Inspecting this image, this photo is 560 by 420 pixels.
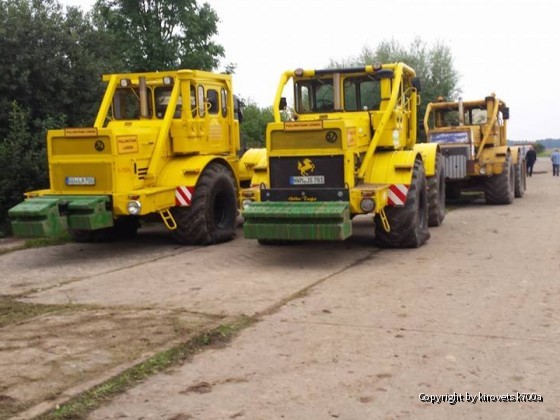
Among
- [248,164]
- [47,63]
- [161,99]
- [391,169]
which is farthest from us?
[47,63]

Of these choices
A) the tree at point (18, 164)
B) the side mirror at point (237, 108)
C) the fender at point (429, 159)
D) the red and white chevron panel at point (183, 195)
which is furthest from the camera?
the tree at point (18, 164)

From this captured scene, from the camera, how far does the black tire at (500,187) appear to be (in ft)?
55.3

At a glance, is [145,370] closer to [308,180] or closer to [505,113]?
[308,180]

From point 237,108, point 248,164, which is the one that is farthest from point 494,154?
point 237,108

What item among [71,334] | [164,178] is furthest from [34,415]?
[164,178]

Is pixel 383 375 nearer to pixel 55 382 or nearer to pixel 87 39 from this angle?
pixel 55 382

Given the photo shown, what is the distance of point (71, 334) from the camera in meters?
6.20

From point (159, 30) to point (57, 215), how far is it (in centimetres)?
1050

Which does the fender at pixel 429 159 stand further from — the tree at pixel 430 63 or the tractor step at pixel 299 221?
the tree at pixel 430 63

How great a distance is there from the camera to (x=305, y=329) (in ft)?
20.5

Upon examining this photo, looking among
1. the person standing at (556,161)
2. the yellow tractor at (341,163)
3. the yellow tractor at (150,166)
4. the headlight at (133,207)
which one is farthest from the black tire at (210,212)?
the person standing at (556,161)

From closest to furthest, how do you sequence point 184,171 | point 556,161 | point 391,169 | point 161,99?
point 391,169 < point 184,171 < point 161,99 < point 556,161

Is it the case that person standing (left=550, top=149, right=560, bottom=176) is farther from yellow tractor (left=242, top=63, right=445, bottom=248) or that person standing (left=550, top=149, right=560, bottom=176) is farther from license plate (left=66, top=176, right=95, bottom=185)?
license plate (left=66, top=176, right=95, bottom=185)

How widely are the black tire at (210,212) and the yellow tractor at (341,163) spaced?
923mm
